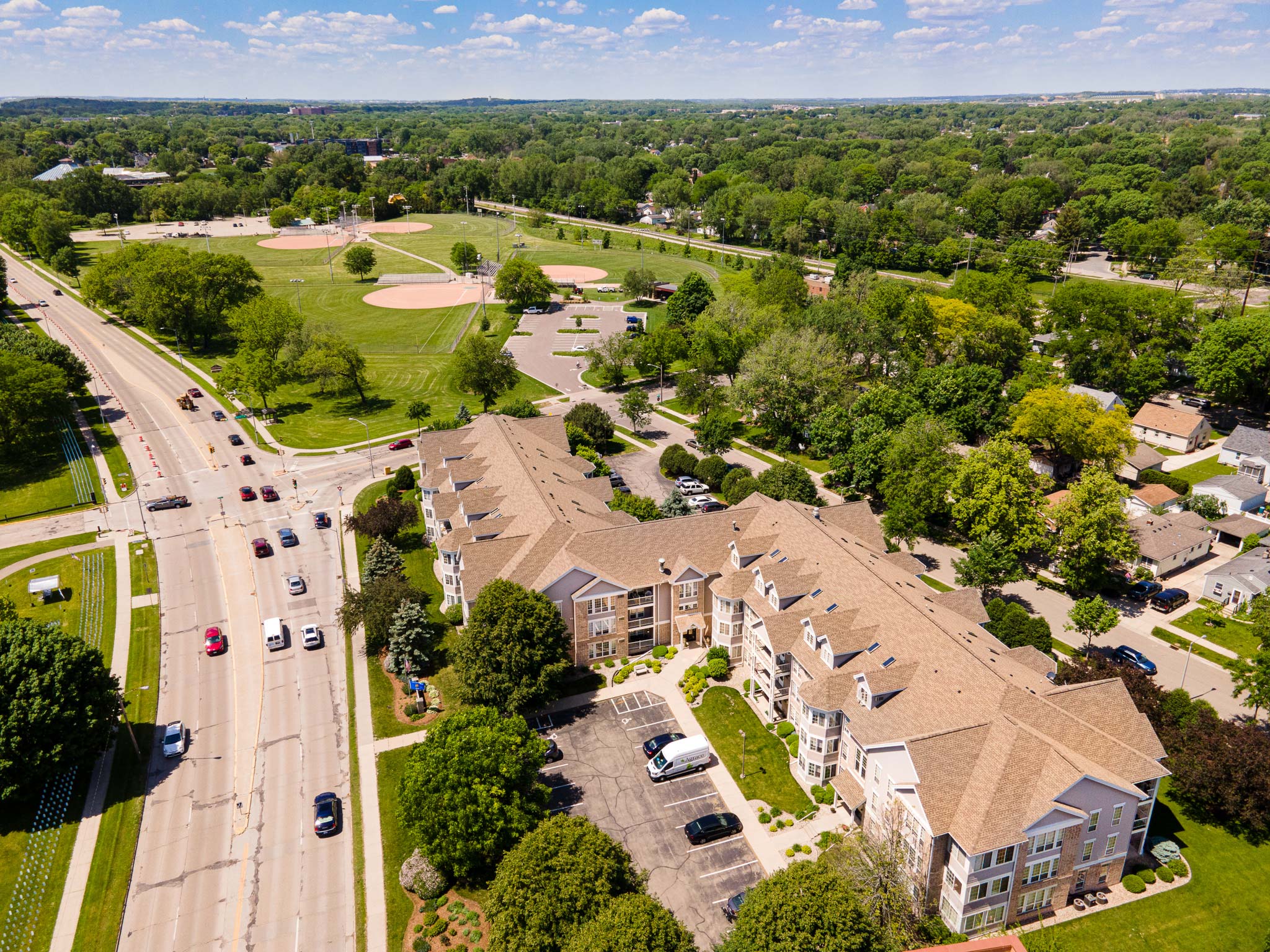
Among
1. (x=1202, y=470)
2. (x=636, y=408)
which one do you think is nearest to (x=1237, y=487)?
(x=1202, y=470)

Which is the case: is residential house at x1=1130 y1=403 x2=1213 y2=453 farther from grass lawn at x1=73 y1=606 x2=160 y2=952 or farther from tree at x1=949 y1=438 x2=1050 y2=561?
grass lawn at x1=73 y1=606 x2=160 y2=952

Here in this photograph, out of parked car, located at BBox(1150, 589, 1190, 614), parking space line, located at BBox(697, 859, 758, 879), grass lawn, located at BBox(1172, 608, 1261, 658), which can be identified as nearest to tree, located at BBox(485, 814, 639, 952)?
parking space line, located at BBox(697, 859, 758, 879)

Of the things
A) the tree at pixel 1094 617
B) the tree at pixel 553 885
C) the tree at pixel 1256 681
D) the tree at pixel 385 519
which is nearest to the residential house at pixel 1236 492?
Result: the tree at pixel 1256 681

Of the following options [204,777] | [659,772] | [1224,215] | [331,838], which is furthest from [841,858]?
[1224,215]

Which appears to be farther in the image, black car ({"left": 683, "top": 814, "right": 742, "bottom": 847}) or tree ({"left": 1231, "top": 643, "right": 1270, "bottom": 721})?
tree ({"left": 1231, "top": 643, "right": 1270, "bottom": 721})

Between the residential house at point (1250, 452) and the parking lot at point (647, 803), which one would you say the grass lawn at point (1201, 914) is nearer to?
the parking lot at point (647, 803)
